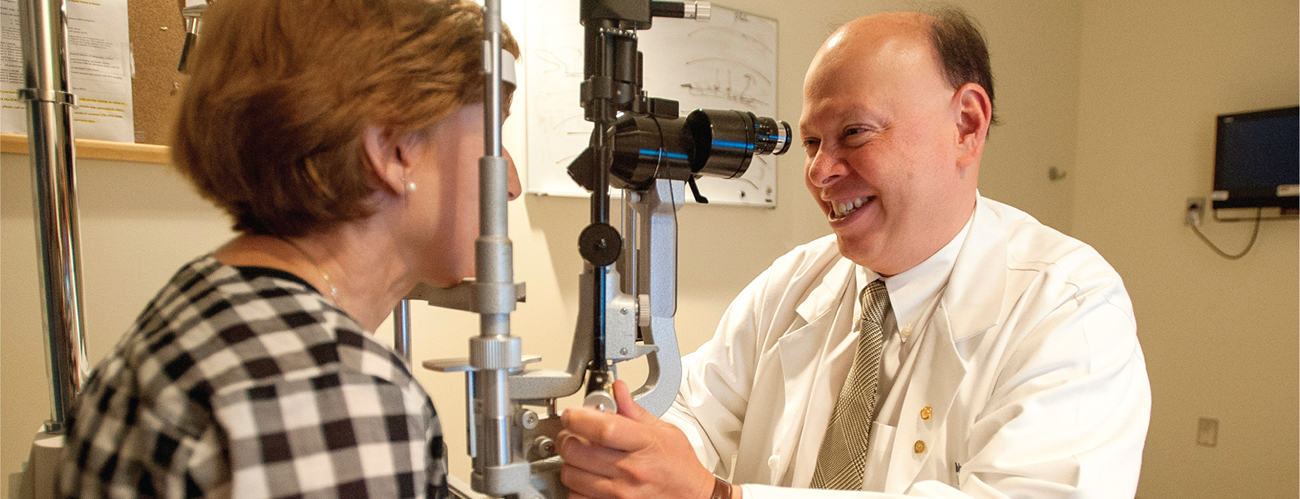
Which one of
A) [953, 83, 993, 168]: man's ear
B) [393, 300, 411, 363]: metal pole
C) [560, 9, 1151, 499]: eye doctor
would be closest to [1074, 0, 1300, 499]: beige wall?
[560, 9, 1151, 499]: eye doctor

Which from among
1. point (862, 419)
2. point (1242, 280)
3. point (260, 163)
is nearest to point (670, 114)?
point (260, 163)

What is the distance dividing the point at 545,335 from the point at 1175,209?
9.51 feet

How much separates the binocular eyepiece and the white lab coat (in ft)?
1.40

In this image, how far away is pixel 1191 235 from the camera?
10.3ft

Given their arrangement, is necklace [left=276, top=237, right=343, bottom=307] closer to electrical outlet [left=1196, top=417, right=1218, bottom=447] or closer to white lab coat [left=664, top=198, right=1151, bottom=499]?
white lab coat [left=664, top=198, right=1151, bottom=499]

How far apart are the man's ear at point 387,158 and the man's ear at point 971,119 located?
3.05 feet

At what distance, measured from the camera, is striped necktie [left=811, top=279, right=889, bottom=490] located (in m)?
1.13

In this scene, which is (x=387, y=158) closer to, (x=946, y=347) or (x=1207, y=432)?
(x=946, y=347)

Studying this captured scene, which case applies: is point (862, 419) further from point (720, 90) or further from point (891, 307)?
point (720, 90)

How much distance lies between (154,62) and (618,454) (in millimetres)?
1440

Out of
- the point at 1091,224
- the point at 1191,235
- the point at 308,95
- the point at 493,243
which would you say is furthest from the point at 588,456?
the point at 1091,224

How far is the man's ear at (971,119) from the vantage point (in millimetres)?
1215

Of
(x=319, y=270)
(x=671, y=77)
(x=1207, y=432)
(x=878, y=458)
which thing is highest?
(x=671, y=77)

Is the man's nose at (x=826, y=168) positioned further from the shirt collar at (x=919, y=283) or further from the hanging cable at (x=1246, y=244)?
the hanging cable at (x=1246, y=244)
